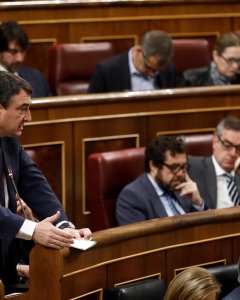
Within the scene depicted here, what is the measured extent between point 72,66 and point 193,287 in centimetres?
116

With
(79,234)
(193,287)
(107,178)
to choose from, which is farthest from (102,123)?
(193,287)

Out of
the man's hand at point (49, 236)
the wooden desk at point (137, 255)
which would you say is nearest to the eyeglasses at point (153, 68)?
the wooden desk at point (137, 255)

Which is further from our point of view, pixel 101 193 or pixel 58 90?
pixel 58 90

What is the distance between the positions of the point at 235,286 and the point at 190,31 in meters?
1.19

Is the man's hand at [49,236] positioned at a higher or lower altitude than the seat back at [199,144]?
higher

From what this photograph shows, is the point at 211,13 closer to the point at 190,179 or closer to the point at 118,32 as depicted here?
the point at 118,32

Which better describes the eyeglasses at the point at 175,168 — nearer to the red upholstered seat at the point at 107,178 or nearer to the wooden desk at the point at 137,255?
the red upholstered seat at the point at 107,178

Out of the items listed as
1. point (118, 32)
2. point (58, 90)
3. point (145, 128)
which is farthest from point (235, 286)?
point (118, 32)

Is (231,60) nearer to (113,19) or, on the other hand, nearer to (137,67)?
(137,67)

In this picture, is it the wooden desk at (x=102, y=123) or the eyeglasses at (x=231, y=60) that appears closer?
the wooden desk at (x=102, y=123)

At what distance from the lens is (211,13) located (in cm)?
253

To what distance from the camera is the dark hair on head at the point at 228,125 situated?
6.10 ft

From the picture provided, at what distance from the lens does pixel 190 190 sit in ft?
5.72

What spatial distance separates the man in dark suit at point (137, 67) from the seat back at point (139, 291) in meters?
0.86
